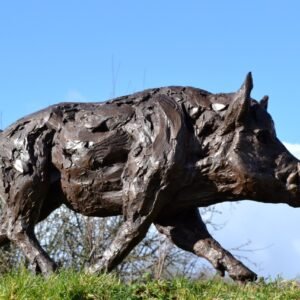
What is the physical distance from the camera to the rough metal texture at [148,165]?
642cm

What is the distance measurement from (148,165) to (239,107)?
991mm

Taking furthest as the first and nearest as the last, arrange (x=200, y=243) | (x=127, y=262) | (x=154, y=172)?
(x=127, y=262) < (x=200, y=243) < (x=154, y=172)

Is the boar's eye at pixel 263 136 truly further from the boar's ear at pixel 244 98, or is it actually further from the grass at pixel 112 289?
the grass at pixel 112 289

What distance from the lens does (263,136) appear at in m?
6.67

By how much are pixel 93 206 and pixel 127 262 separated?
22.7 feet

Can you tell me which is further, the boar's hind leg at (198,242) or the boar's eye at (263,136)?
the boar's eye at (263,136)

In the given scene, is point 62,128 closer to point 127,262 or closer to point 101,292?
point 101,292

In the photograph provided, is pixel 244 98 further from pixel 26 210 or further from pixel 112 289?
pixel 26 210

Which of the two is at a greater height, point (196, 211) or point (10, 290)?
point (196, 211)

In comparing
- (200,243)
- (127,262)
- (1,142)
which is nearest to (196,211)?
(200,243)

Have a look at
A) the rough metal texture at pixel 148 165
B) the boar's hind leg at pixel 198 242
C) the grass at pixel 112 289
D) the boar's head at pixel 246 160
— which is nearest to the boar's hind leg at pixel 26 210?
the rough metal texture at pixel 148 165

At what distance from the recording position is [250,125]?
6648mm

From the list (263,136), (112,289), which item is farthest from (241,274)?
(112,289)

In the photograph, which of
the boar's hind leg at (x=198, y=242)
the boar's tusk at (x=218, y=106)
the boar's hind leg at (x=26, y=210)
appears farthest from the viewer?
the boar's hind leg at (x=26, y=210)
